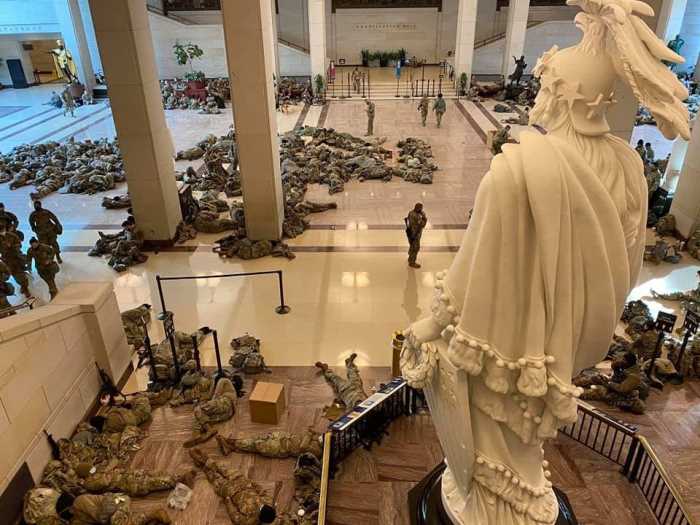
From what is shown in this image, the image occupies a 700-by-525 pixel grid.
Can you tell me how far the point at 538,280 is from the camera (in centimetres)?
247

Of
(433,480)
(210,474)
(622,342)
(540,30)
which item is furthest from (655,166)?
(540,30)

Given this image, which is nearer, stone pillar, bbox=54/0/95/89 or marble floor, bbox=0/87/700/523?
marble floor, bbox=0/87/700/523

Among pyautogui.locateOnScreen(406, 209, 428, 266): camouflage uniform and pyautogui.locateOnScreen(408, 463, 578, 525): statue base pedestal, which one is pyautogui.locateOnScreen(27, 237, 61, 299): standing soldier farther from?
pyautogui.locateOnScreen(408, 463, 578, 525): statue base pedestal

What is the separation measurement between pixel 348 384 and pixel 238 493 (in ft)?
5.99

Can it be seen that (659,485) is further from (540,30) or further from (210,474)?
(540,30)

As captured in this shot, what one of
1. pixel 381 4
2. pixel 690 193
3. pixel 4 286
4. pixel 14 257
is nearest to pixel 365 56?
pixel 381 4

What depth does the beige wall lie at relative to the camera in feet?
16.3

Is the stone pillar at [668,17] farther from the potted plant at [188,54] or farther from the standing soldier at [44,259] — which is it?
the standing soldier at [44,259]

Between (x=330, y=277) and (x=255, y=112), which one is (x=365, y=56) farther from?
(x=330, y=277)

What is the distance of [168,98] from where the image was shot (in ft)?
78.5

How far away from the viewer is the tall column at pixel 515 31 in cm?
2369

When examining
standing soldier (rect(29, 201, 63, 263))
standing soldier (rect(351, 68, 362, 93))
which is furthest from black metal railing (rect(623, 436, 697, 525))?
standing soldier (rect(351, 68, 362, 93))

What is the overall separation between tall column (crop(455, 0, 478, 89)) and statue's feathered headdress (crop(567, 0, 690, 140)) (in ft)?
76.2

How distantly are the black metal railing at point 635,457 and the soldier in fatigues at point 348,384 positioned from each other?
7.21 ft
